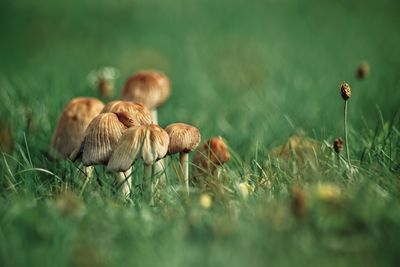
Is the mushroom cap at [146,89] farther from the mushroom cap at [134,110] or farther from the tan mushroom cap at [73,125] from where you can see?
the mushroom cap at [134,110]

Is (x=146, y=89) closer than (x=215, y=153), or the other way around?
(x=215, y=153)

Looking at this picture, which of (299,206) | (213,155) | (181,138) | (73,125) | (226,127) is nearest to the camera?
(299,206)

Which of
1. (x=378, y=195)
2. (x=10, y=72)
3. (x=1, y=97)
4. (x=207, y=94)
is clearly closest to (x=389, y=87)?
(x=207, y=94)

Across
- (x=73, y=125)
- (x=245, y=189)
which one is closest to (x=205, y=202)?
(x=245, y=189)

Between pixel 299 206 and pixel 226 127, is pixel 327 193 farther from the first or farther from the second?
pixel 226 127

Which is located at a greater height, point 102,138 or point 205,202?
point 102,138

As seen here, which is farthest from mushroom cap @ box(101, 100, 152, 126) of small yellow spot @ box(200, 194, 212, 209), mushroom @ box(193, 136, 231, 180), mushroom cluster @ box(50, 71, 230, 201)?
small yellow spot @ box(200, 194, 212, 209)

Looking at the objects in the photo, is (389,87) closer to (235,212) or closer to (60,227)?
(235,212)
